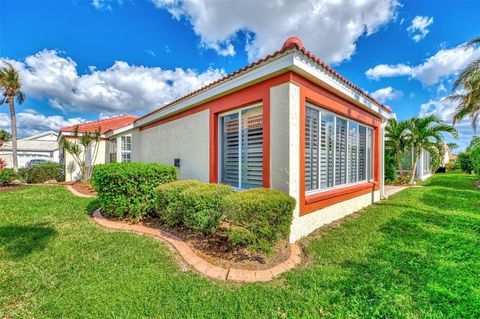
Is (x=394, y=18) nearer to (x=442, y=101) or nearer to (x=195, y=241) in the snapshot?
(x=442, y=101)

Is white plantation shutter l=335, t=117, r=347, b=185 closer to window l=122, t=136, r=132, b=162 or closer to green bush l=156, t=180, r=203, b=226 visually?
green bush l=156, t=180, r=203, b=226

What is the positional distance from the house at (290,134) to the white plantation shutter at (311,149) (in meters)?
0.03

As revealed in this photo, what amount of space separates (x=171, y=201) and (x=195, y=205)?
1014mm

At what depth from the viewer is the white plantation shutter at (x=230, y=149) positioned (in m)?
6.59

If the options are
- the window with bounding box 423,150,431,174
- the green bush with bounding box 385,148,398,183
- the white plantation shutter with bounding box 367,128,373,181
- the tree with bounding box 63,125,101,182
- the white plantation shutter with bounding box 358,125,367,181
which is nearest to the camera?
the white plantation shutter with bounding box 358,125,367,181

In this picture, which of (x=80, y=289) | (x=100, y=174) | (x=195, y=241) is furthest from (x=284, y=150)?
(x=100, y=174)

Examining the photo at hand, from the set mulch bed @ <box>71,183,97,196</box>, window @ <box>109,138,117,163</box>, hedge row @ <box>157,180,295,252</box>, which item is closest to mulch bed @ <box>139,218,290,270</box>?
hedge row @ <box>157,180,295,252</box>

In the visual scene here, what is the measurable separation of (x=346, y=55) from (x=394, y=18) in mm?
2390

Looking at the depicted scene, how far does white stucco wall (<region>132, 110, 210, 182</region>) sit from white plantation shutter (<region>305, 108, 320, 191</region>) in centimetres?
336

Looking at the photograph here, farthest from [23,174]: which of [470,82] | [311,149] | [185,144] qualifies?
[470,82]

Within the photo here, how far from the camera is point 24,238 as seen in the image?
4980 mm

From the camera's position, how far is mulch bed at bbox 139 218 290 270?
12.7 ft

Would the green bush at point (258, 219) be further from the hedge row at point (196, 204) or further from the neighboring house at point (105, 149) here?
the neighboring house at point (105, 149)

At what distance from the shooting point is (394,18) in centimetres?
993
